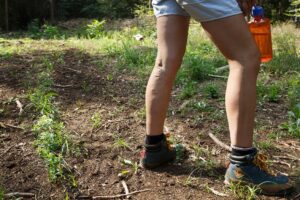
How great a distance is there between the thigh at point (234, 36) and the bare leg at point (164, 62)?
248mm

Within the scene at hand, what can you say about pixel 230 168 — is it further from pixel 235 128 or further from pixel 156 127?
pixel 156 127

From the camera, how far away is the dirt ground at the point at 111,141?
9.22ft

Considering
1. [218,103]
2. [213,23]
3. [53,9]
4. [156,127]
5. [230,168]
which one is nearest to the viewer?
[213,23]

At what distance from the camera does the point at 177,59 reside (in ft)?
9.06

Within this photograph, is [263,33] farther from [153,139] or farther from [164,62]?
[153,139]

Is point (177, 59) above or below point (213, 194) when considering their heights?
above

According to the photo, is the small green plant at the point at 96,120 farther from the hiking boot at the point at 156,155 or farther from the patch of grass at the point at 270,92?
the patch of grass at the point at 270,92

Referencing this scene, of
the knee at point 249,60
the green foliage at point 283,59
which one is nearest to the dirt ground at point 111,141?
the knee at point 249,60

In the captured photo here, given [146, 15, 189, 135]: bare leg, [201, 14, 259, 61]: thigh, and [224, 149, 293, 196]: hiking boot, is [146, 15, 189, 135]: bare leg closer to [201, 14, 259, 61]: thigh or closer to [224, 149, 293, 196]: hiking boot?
[201, 14, 259, 61]: thigh

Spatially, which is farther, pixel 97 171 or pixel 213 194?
pixel 97 171

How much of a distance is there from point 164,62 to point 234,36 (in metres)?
0.50

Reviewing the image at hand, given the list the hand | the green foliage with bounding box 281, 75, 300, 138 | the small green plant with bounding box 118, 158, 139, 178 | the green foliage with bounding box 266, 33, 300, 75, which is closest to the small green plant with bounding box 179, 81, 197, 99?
the green foliage with bounding box 281, 75, 300, 138

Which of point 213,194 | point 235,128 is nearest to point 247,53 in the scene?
point 235,128

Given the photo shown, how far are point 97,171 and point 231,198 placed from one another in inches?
36.7
